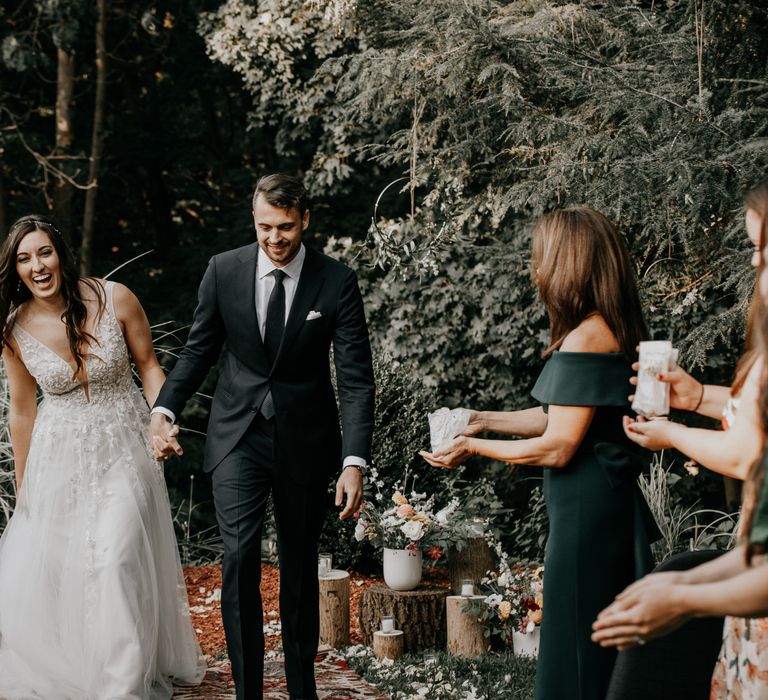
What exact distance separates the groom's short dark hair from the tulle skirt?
1.29m

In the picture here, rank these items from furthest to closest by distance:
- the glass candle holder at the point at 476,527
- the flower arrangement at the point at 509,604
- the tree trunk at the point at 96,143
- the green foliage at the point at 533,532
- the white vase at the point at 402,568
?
the tree trunk at the point at 96,143
the green foliage at the point at 533,532
the glass candle holder at the point at 476,527
the white vase at the point at 402,568
the flower arrangement at the point at 509,604

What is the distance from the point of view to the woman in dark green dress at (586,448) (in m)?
2.67

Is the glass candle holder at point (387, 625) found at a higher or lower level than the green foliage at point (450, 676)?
higher

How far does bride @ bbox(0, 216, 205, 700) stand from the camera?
3.81 meters

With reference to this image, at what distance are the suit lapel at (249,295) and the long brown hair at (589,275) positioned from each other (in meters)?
1.26

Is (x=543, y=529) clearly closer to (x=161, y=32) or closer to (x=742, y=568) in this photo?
(x=742, y=568)

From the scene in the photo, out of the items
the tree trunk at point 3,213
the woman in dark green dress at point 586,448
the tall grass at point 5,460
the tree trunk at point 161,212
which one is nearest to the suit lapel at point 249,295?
the woman in dark green dress at point 586,448

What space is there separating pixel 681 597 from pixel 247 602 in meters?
2.21

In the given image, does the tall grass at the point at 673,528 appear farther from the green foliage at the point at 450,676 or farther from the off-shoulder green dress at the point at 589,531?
the off-shoulder green dress at the point at 589,531

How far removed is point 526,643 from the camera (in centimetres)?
461

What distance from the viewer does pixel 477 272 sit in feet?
23.6

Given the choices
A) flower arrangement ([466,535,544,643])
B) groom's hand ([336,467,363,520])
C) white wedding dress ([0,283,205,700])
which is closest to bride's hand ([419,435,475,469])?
groom's hand ([336,467,363,520])

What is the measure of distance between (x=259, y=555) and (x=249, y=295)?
997mm

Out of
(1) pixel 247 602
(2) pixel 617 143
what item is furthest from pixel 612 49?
(1) pixel 247 602
